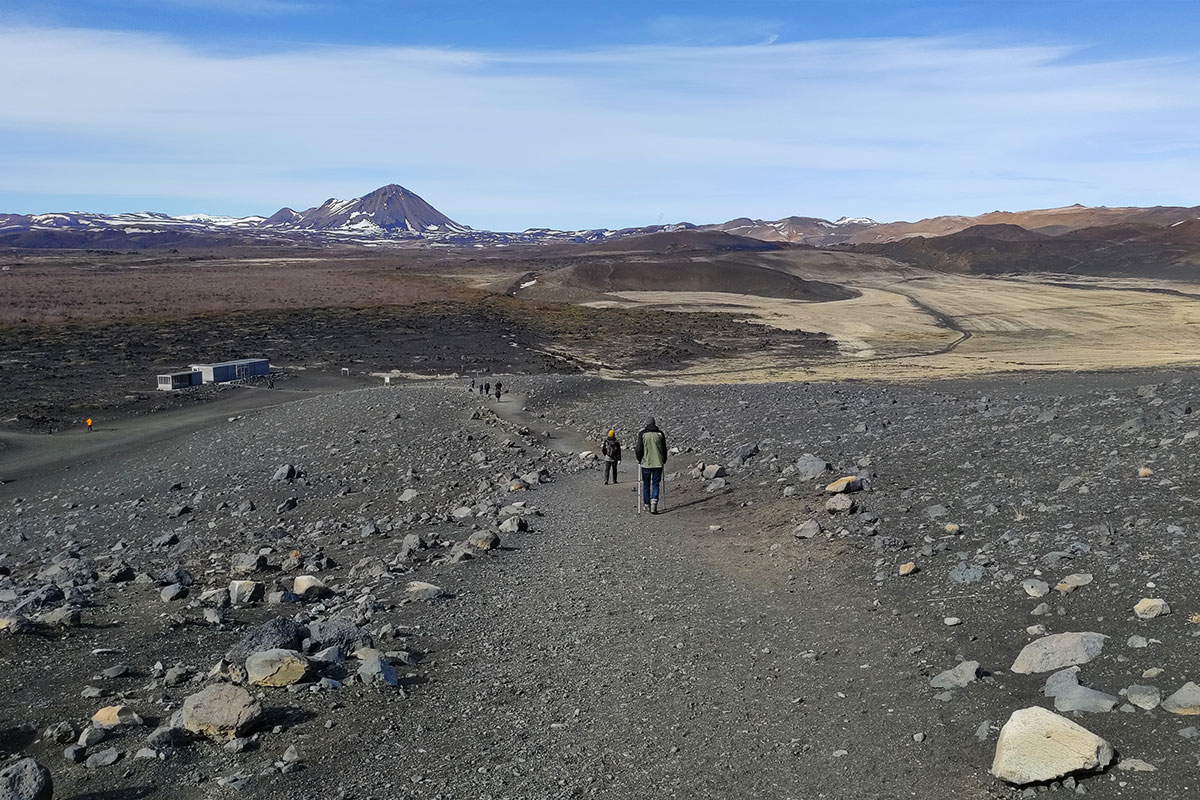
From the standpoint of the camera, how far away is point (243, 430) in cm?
3089

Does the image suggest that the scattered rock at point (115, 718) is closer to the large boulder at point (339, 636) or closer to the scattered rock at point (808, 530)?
the large boulder at point (339, 636)

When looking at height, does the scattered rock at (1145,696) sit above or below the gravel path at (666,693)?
above

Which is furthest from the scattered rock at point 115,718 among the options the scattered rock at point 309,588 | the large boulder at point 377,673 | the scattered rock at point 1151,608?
the scattered rock at point 1151,608

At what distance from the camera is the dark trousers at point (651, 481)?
15672 mm

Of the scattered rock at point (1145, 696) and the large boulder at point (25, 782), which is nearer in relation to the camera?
the large boulder at point (25, 782)

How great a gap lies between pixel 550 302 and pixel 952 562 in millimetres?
90145

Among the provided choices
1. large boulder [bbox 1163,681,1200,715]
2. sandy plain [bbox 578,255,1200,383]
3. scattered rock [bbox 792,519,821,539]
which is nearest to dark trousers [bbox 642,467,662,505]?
scattered rock [bbox 792,519,821,539]

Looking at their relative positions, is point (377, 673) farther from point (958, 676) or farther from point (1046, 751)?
point (1046, 751)

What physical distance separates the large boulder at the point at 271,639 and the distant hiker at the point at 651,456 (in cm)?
698

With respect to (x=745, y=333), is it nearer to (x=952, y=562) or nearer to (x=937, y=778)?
(x=952, y=562)

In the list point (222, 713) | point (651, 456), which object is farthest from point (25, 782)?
point (651, 456)

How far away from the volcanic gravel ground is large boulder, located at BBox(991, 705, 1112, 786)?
0.14 metres

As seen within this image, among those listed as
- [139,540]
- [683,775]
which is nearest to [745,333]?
[139,540]

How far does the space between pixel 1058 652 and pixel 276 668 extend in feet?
22.0
